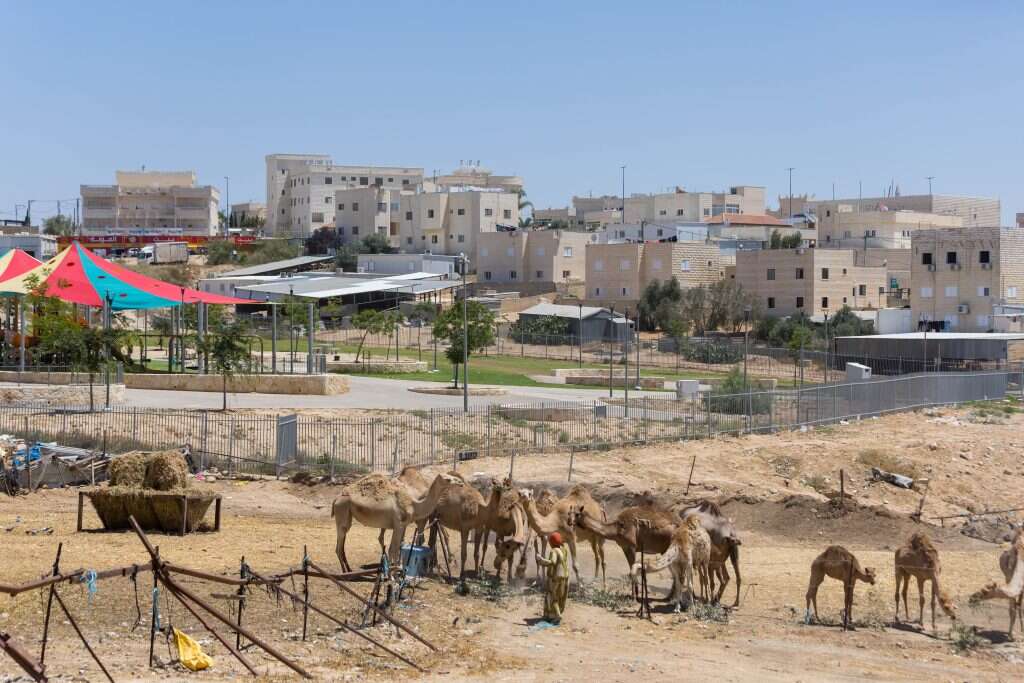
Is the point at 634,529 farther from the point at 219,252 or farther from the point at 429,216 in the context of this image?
the point at 219,252

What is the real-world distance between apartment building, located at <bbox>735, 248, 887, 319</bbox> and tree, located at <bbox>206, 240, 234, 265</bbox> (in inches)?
1899

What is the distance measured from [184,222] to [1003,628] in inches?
5595

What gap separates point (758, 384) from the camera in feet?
163

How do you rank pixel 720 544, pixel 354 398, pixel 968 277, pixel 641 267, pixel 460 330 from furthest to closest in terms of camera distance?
pixel 641 267
pixel 968 277
pixel 460 330
pixel 354 398
pixel 720 544

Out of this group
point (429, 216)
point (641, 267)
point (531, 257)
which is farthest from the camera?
point (429, 216)

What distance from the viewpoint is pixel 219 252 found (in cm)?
11881

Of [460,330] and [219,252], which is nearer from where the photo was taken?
[460,330]

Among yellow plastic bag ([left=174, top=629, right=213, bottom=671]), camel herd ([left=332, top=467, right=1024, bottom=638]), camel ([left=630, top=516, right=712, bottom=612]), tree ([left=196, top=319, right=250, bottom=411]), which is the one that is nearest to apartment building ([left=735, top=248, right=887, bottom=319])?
tree ([left=196, top=319, right=250, bottom=411])

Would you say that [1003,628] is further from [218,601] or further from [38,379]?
[38,379]

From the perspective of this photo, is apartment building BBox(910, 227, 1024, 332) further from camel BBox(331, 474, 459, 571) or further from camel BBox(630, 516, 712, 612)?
camel BBox(331, 474, 459, 571)

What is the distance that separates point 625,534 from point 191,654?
758cm

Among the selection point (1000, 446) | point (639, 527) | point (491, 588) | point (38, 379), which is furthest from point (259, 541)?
point (1000, 446)

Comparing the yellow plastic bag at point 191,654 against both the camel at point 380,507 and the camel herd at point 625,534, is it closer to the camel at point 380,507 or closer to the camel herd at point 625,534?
the camel herd at point 625,534

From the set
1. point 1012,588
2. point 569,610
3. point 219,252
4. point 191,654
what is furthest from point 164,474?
point 219,252
